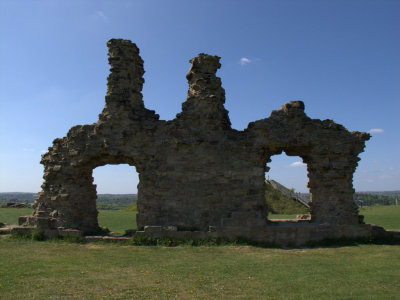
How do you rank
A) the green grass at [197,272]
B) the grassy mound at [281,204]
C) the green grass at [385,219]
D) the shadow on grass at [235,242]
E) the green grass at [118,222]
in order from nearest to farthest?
the green grass at [197,272], the shadow on grass at [235,242], the green grass at [118,222], the green grass at [385,219], the grassy mound at [281,204]

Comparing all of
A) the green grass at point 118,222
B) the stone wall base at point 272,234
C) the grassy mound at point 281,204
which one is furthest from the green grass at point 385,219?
the green grass at point 118,222

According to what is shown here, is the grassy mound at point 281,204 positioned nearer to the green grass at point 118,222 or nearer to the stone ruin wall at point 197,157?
the green grass at point 118,222

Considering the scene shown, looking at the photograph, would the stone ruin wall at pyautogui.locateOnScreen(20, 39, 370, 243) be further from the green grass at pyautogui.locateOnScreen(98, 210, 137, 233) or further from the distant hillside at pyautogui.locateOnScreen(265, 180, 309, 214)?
Result: the distant hillside at pyautogui.locateOnScreen(265, 180, 309, 214)

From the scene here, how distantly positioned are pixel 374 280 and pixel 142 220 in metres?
7.58

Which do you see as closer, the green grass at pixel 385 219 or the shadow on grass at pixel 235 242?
the shadow on grass at pixel 235 242

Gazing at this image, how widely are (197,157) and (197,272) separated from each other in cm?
515

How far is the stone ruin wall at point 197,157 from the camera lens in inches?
455

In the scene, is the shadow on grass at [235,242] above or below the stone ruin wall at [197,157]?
below

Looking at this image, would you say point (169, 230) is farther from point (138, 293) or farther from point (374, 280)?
point (374, 280)

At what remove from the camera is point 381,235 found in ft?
37.0

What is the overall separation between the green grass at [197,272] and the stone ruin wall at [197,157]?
1.81m

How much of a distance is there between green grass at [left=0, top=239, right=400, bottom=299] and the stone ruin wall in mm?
1807

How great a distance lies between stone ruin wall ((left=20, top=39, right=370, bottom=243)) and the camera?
11562 millimetres

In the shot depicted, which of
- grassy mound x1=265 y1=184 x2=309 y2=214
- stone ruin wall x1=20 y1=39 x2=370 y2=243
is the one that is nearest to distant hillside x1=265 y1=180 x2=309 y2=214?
grassy mound x1=265 y1=184 x2=309 y2=214
